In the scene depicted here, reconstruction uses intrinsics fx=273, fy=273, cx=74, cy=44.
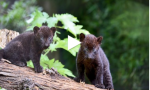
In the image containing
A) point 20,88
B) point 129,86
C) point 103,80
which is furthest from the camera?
point 129,86

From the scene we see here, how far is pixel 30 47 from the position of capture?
4363 millimetres

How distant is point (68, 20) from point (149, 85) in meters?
4.73

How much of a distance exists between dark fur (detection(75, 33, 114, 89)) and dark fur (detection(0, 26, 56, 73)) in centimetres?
56

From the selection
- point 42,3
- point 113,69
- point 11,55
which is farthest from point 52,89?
point 42,3

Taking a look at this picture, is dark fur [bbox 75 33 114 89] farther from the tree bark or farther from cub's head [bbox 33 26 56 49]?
cub's head [bbox 33 26 56 49]

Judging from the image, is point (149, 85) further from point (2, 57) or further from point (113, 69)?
point (2, 57)

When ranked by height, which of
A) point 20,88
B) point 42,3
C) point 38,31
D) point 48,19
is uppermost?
point 42,3

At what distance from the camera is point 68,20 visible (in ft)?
17.2

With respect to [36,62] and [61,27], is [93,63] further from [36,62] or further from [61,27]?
[61,27]

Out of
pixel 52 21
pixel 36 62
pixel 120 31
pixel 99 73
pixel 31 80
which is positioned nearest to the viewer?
pixel 31 80

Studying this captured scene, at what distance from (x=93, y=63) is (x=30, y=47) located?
106cm

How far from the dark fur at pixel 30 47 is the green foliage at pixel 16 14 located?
2511 millimetres

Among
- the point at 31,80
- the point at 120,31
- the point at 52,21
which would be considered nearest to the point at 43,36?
the point at 31,80

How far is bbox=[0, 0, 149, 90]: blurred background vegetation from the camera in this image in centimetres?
970
